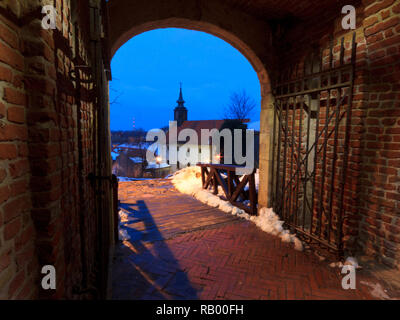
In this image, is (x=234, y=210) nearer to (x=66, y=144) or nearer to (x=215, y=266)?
(x=215, y=266)

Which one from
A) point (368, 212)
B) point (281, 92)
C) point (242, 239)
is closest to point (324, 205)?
point (368, 212)

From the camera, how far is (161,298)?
2.53 metres

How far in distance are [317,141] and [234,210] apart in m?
2.41

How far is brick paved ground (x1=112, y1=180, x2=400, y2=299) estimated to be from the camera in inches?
103

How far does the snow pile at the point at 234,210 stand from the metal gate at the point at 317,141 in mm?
197

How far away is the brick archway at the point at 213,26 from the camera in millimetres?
3418

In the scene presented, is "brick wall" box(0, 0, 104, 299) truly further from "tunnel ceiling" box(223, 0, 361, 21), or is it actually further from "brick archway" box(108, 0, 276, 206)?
"tunnel ceiling" box(223, 0, 361, 21)

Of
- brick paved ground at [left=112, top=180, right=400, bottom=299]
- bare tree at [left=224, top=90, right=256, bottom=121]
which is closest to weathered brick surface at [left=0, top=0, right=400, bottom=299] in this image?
brick paved ground at [left=112, top=180, right=400, bottom=299]

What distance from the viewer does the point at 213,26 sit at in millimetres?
3939

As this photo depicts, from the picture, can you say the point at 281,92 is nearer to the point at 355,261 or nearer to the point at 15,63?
the point at 355,261

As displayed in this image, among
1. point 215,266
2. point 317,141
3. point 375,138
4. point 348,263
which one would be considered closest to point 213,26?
point 317,141

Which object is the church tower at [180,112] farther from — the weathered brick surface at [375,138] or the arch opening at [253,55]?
the weathered brick surface at [375,138]

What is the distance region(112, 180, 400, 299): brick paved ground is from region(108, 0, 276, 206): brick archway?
1.33 metres

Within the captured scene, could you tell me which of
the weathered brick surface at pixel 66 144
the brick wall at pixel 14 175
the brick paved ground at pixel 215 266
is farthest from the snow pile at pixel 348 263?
the brick wall at pixel 14 175
